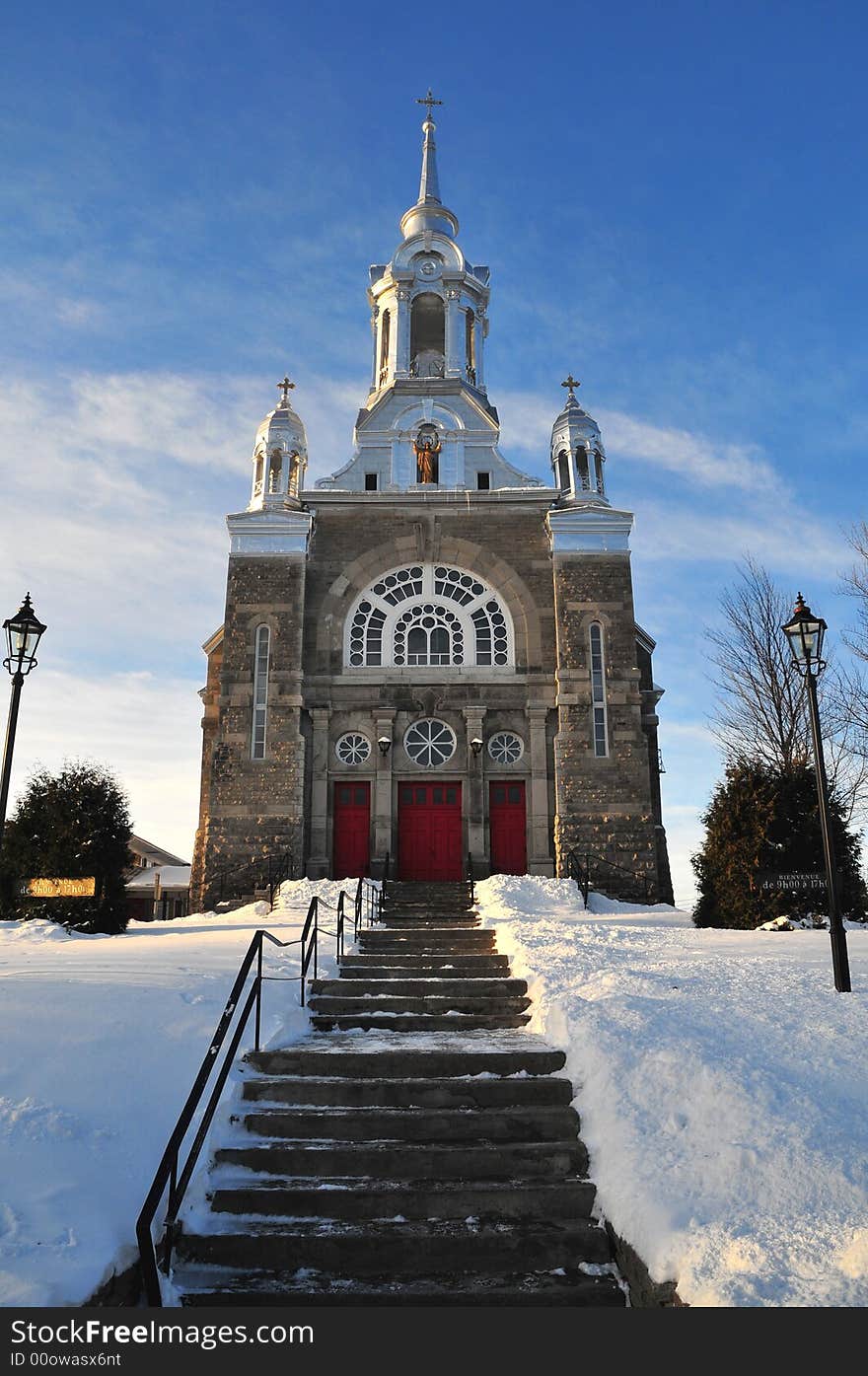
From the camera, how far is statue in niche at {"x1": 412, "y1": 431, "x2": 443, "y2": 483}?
87.8ft

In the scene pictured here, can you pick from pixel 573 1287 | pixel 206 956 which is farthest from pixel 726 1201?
pixel 206 956

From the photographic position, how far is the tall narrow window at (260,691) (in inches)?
915

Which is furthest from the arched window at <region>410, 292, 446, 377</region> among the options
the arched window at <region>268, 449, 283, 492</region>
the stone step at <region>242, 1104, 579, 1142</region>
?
the stone step at <region>242, 1104, 579, 1142</region>

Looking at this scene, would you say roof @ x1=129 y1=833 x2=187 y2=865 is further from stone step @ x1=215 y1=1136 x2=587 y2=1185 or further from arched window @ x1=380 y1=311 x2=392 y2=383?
stone step @ x1=215 y1=1136 x2=587 y2=1185

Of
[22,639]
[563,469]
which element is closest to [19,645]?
[22,639]

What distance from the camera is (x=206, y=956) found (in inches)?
458

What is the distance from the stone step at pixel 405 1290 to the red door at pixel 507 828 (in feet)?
58.6

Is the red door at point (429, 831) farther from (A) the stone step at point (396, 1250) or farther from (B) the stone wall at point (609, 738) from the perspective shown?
(A) the stone step at point (396, 1250)

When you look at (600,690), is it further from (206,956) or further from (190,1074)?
(190,1074)

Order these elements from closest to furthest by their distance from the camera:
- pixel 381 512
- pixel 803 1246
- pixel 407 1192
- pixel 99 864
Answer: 1. pixel 803 1246
2. pixel 407 1192
3. pixel 99 864
4. pixel 381 512

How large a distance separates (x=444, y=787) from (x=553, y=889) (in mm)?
4636

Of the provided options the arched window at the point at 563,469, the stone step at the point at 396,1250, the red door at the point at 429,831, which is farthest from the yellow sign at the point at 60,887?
the arched window at the point at 563,469

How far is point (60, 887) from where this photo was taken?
634 inches

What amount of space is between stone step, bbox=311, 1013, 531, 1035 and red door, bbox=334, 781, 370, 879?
14.0 metres
